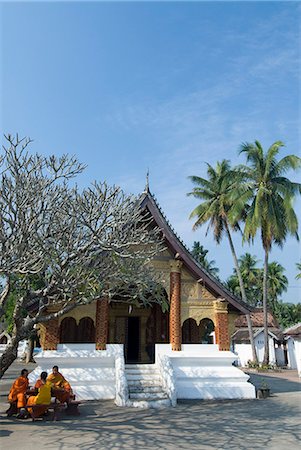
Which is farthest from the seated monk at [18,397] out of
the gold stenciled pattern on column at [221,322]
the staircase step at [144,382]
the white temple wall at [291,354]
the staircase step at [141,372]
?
the white temple wall at [291,354]

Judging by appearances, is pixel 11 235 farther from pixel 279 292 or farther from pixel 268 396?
pixel 279 292

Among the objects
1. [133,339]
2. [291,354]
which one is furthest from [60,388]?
[291,354]

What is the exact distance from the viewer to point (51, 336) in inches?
475

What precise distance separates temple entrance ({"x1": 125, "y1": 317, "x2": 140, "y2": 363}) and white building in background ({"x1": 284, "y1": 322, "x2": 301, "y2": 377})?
16.7 m

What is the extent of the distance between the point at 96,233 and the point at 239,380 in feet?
24.3

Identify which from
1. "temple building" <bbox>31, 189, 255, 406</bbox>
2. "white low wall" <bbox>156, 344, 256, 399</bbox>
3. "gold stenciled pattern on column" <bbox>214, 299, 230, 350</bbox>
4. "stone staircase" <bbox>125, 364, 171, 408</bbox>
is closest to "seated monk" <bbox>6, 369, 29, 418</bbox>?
"temple building" <bbox>31, 189, 255, 406</bbox>

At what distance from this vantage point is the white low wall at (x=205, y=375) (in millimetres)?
11922

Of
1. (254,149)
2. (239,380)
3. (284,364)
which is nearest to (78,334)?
(239,380)

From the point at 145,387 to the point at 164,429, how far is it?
11.2 feet

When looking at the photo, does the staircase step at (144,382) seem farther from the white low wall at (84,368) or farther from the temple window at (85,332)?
the temple window at (85,332)

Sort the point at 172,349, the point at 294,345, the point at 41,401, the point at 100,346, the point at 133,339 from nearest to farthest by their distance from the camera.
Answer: the point at 41,401
the point at 100,346
the point at 172,349
the point at 133,339
the point at 294,345

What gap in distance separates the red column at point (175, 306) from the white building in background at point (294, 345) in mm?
19086

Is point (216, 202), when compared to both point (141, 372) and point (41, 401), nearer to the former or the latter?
point (141, 372)

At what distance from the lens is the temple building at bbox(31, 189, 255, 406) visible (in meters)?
11.5
